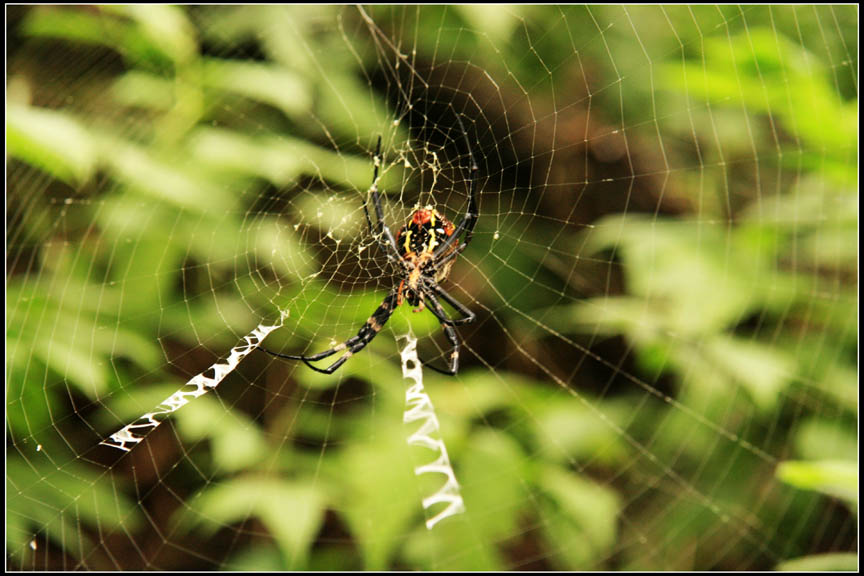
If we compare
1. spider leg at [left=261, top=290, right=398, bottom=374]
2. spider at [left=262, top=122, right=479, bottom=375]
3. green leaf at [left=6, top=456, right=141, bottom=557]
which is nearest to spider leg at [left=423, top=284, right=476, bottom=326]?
spider at [left=262, top=122, right=479, bottom=375]

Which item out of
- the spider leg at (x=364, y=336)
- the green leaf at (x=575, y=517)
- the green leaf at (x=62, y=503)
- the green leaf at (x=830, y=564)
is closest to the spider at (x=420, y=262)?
the spider leg at (x=364, y=336)

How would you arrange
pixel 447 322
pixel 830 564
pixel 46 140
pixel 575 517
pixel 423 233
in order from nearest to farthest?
1. pixel 46 140
2. pixel 830 564
3. pixel 423 233
4. pixel 575 517
5. pixel 447 322

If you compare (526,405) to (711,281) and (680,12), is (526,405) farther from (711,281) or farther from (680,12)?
(680,12)

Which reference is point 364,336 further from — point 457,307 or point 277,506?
point 277,506

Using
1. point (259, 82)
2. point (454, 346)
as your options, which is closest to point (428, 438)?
point (454, 346)

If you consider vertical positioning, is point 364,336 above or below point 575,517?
above
